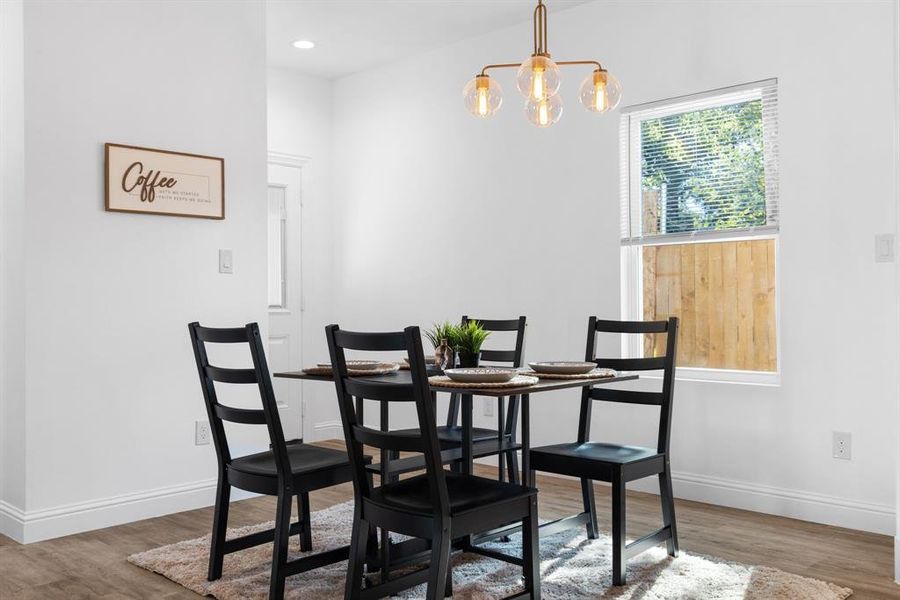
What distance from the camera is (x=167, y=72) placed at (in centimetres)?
399

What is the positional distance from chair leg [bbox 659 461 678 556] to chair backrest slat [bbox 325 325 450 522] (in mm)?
1164

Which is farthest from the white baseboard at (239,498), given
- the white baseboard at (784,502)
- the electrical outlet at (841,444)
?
the electrical outlet at (841,444)

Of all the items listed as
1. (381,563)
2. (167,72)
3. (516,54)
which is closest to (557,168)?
(516,54)

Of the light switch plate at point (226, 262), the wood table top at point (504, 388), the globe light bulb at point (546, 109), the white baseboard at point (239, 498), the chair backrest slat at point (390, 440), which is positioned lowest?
the white baseboard at point (239, 498)

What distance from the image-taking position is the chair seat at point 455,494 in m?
2.34

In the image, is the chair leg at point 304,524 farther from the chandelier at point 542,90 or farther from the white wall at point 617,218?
the white wall at point 617,218

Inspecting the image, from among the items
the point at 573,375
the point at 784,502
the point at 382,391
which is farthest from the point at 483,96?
the point at 784,502

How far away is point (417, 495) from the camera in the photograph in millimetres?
2451

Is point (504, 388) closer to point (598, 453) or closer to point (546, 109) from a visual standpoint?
point (598, 453)

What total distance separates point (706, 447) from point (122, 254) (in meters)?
2.98

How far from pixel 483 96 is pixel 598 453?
1.42 meters

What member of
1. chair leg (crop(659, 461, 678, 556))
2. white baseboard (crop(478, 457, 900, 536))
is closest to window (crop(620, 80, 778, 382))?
white baseboard (crop(478, 457, 900, 536))

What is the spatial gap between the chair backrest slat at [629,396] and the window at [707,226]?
100cm

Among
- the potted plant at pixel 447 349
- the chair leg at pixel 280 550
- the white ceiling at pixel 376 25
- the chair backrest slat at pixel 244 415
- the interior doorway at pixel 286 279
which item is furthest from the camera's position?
the interior doorway at pixel 286 279
